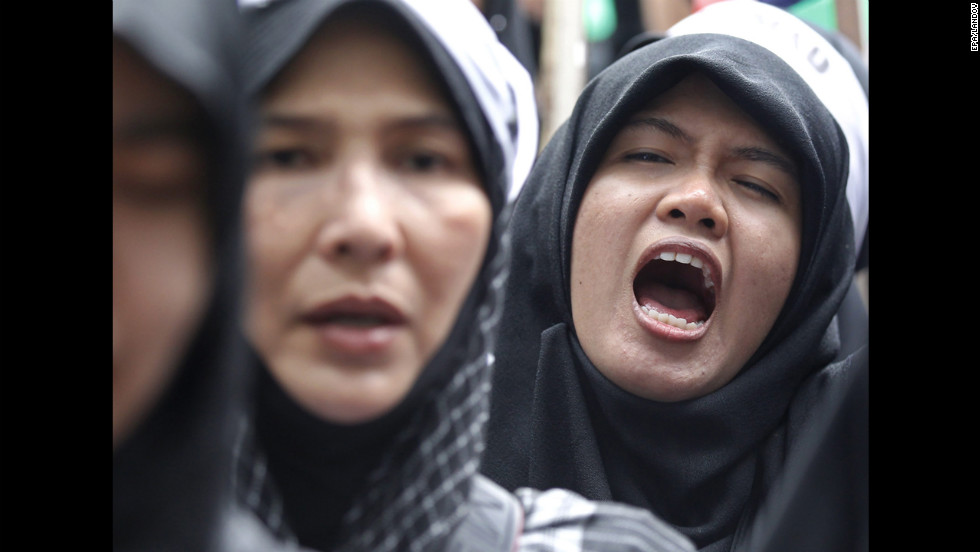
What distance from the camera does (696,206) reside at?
0.92 metres

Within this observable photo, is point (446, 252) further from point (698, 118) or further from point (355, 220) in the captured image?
point (698, 118)

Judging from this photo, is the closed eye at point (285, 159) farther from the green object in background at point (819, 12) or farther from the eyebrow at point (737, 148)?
the green object in background at point (819, 12)

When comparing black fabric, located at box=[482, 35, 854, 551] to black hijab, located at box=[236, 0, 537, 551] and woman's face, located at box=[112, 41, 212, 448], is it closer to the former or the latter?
black hijab, located at box=[236, 0, 537, 551]

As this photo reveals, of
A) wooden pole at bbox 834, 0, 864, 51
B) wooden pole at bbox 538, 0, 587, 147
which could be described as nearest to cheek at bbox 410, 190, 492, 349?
wooden pole at bbox 538, 0, 587, 147

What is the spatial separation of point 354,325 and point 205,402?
13 cm

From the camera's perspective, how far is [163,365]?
52cm

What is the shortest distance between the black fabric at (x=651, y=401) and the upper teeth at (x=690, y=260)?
0.10m

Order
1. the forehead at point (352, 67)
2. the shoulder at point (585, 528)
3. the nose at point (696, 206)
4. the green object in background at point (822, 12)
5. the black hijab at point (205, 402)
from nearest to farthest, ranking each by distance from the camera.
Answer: the black hijab at point (205, 402) → the forehead at point (352, 67) → the shoulder at point (585, 528) → the nose at point (696, 206) → the green object in background at point (822, 12)

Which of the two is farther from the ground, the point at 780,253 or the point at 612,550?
the point at 780,253

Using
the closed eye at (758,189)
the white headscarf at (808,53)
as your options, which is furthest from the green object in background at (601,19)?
the closed eye at (758,189)

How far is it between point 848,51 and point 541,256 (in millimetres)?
513

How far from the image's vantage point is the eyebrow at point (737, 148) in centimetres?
95
